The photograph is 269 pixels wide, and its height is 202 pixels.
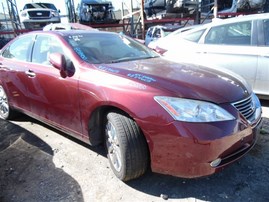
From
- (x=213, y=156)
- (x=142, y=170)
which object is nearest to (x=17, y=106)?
(x=142, y=170)

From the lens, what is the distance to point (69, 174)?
3.09 metres

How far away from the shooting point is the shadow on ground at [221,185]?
2.67 metres

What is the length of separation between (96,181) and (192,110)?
126 centimetres

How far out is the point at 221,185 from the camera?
2822 mm

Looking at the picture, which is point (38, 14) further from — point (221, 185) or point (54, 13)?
point (221, 185)

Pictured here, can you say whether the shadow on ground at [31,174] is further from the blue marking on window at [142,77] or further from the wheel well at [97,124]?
the blue marking on window at [142,77]

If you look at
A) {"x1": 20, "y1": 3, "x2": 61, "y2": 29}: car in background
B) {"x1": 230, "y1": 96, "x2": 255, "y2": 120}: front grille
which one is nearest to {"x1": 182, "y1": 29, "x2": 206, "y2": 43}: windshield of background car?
{"x1": 230, "y1": 96, "x2": 255, "y2": 120}: front grille

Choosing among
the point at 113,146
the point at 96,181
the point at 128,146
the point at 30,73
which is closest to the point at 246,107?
the point at 128,146

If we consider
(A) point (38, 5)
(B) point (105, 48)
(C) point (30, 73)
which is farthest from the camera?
(A) point (38, 5)

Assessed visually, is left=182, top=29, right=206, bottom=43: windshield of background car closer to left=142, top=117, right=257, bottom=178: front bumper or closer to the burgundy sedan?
the burgundy sedan

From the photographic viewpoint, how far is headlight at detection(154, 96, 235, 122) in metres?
2.36

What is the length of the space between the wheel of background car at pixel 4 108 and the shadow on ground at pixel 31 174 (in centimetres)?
64

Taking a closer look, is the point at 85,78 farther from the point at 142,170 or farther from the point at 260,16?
the point at 260,16

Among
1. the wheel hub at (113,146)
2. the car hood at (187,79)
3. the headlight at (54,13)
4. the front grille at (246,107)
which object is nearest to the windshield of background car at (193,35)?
the car hood at (187,79)
